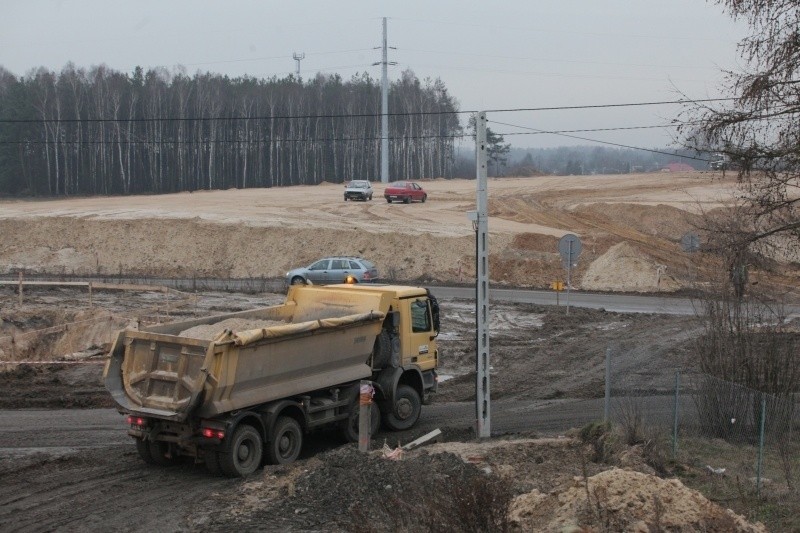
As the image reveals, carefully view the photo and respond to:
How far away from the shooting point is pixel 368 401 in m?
12.5

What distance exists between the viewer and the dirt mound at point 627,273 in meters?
37.4

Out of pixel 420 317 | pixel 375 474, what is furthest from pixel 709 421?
pixel 375 474

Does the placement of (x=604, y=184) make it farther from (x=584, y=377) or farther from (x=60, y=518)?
(x=60, y=518)

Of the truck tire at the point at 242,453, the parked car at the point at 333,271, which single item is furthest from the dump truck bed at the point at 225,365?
the parked car at the point at 333,271

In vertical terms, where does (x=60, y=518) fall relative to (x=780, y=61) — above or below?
below

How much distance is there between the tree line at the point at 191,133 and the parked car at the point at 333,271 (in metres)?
47.2

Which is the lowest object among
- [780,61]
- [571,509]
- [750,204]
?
[571,509]

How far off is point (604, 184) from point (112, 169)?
5102cm

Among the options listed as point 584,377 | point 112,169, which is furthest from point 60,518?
point 112,169

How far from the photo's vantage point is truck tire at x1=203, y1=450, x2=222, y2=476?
1230 cm

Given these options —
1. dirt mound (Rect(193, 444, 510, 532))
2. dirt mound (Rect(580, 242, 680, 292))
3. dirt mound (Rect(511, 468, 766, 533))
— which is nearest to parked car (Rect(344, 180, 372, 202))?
dirt mound (Rect(580, 242, 680, 292))

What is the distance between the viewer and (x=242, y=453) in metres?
12.6

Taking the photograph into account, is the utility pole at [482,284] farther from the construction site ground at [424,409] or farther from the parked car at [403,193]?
the parked car at [403,193]

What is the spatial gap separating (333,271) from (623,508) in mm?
28058
